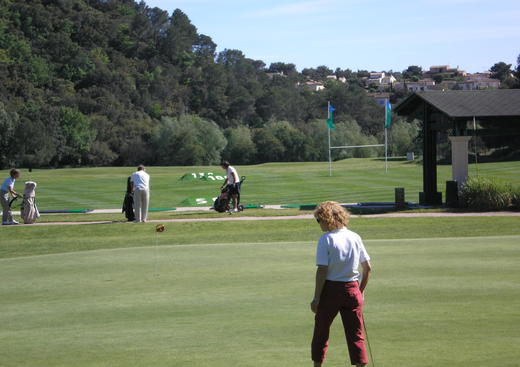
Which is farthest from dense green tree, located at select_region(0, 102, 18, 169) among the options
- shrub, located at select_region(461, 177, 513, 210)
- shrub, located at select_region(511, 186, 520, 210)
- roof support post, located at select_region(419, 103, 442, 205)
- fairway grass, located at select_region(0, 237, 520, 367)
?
fairway grass, located at select_region(0, 237, 520, 367)

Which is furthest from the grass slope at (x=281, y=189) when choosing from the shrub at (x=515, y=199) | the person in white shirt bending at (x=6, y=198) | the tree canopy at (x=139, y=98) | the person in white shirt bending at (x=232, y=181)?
the tree canopy at (x=139, y=98)

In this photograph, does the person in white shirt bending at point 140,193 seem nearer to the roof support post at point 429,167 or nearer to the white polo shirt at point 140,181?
the white polo shirt at point 140,181

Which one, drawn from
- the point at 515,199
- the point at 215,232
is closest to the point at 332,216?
the point at 215,232

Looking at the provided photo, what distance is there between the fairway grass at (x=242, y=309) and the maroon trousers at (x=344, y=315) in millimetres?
739

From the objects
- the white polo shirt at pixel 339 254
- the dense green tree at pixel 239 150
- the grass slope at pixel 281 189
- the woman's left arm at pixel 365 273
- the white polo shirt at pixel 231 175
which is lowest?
the grass slope at pixel 281 189

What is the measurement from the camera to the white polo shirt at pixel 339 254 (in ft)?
21.5

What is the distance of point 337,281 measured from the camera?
6637 mm

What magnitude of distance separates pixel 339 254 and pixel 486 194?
2081 centimetres

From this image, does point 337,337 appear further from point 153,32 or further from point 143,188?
point 153,32

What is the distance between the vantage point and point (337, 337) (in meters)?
8.45

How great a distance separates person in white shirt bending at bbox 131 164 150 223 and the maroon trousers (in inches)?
695

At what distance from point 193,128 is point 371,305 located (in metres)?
91.9

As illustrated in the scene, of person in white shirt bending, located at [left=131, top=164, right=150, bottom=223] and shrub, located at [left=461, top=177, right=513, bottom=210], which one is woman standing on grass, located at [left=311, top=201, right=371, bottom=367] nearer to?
person in white shirt bending, located at [left=131, top=164, right=150, bottom=223]

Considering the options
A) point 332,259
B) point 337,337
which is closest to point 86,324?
point 337,337
